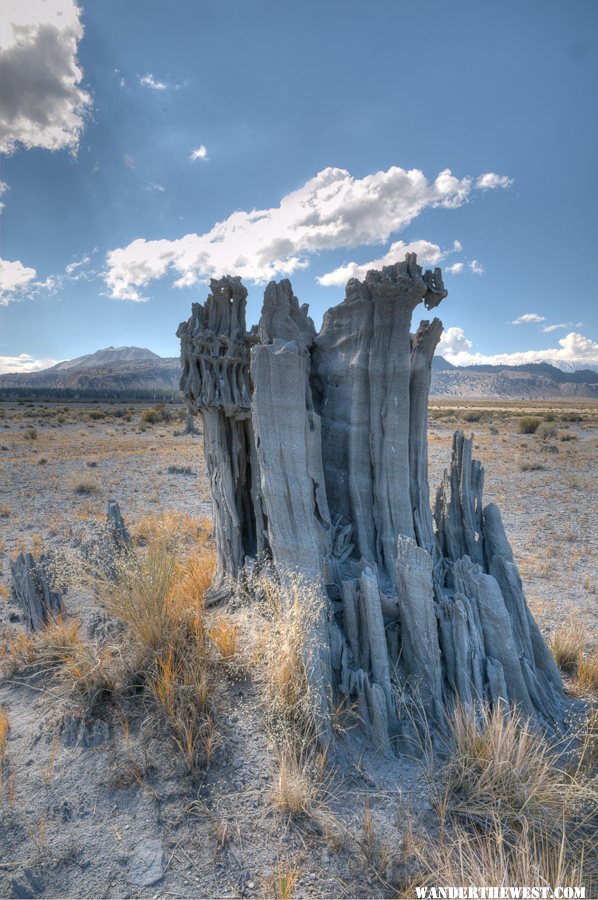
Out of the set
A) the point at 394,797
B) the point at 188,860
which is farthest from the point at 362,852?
the point at 188,860

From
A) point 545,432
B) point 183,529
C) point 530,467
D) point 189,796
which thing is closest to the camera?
point 189,796

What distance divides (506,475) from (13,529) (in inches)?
617

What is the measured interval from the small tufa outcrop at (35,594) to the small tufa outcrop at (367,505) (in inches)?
78.3

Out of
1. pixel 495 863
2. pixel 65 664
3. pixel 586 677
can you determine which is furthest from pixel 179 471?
pixel 495 863

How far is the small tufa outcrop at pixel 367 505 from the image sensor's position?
3305 mm

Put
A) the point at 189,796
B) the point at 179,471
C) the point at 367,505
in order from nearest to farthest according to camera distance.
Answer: the point at 189,796 → the point at 367,505 → the point at 179,471

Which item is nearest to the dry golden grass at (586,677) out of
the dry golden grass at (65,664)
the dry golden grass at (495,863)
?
the dry golden grass at (495,863)

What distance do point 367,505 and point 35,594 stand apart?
3.92m

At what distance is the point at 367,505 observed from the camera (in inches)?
168

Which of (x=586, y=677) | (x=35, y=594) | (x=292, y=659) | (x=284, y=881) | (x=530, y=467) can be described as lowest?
(x=530, y=467)

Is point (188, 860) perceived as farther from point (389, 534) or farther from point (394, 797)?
point (389, 534)

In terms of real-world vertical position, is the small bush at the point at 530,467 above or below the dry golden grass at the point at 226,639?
below

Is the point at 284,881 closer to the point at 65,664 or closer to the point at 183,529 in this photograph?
the point at 65,664

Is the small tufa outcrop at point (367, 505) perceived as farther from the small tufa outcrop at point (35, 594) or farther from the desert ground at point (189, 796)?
the small tufa outcrop at point (35, 594)
